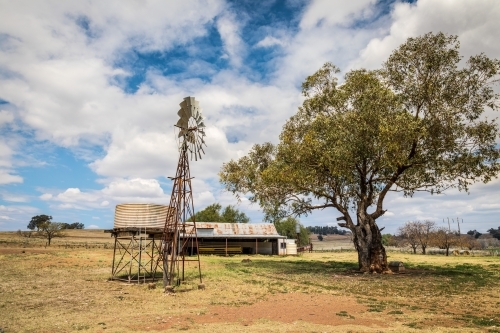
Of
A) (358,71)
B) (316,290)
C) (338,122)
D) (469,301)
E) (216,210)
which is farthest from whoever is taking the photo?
(216,210)

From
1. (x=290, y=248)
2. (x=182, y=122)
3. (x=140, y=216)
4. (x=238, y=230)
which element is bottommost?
(x=290, y=248)

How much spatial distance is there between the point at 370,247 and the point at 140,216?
18.4 metres

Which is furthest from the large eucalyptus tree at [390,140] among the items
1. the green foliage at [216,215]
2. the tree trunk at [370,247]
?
the green foliage at [216,215]

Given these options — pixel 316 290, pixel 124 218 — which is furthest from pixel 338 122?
pixel 124 218

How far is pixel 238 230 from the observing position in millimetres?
60906

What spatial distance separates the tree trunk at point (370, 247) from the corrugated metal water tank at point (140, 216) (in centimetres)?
1649

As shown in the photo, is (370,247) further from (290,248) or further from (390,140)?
(290,248)

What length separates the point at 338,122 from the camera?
Result: 28.4 meters

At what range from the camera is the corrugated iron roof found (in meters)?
58.5

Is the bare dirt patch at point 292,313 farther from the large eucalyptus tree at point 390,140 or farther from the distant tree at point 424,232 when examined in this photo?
the distant tree at point 424,232

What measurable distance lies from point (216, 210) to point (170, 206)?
266ft

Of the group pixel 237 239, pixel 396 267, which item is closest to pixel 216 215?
pixel 237 239

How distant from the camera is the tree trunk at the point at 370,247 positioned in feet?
95.1

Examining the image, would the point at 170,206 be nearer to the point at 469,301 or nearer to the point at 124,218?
the point at 124,218
